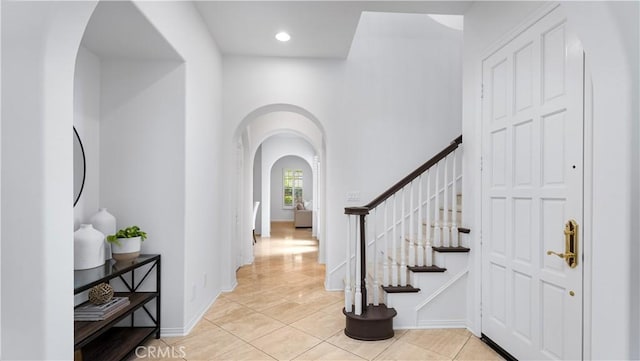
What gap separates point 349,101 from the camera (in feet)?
13.9

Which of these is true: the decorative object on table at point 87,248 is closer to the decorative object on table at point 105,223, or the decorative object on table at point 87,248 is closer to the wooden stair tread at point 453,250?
the decorative object on table at point 105,223

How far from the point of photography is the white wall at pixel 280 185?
44.5 feet

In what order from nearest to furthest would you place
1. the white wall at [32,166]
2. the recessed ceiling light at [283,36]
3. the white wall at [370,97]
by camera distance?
1. the white wall at [32,166]
2. the recessed ceiling light at [283,36]
3. the white wall at [370,97]

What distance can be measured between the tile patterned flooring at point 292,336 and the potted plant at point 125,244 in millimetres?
750

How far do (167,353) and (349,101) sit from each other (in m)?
3.25

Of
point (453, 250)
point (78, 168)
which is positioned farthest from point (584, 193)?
point (78, 168)

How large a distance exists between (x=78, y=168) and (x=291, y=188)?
36.7 ft

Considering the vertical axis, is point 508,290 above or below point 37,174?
below

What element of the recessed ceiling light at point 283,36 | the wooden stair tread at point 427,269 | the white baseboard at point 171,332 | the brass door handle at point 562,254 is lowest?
the white baseboard at point 171,332

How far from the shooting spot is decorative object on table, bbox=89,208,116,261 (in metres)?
2.49

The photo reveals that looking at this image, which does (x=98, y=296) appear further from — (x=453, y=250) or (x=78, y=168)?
(x=453, y=250)

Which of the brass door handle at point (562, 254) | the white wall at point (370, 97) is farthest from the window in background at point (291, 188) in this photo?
the brass door handle at point (562, 254)

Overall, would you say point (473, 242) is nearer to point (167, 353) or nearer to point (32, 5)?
point (167, 353)

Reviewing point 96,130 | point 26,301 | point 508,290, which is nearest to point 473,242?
point 508,290
